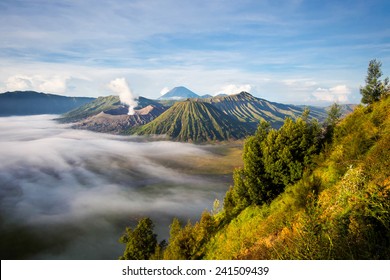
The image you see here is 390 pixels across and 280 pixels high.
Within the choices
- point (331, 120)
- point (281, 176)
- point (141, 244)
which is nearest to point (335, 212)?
point (281, 176)

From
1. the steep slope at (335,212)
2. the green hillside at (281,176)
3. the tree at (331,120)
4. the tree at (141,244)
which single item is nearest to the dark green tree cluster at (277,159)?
the green hillside at (281,176)

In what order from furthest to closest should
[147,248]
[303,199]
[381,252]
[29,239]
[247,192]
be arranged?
[29,239] → [147,248] → [247,192] → [303,199] → [381,252]

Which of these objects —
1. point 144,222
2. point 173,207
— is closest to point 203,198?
point 173,207

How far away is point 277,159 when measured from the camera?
131ft

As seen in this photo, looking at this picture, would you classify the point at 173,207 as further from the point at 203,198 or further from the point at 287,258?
the point at 287,258

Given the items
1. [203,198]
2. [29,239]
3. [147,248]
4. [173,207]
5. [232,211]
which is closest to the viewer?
[232,211]

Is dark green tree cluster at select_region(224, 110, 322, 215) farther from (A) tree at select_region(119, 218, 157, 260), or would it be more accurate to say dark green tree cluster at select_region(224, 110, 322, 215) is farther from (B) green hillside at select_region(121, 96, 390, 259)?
(A) tree at select_region(119, 218, 157, 260)

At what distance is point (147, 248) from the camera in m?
55.9

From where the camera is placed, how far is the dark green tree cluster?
38.2 metres

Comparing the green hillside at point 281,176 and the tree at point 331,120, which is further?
the tree at point 331,120

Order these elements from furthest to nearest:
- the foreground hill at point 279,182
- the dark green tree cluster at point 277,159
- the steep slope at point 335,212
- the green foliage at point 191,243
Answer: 1. the green foliage at point 191,243
2. the dark green tree cluster at point 277,159
3. the foreground hill at point 279,182
4. the steep slope at point 335,212

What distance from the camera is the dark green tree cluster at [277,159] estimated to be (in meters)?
38.2

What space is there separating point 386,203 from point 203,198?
188791mm

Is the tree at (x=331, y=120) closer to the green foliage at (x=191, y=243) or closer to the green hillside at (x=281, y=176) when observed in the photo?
the green hillside at (x=281, y=176)
